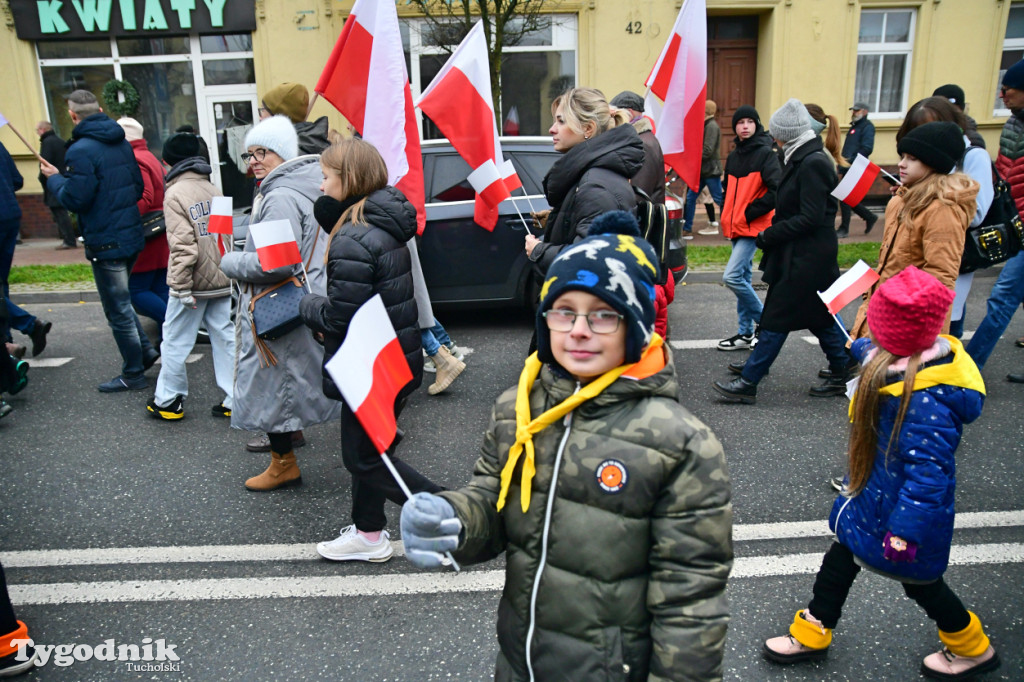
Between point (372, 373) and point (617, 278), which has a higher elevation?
point (617, 278)

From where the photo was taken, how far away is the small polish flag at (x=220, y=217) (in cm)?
458

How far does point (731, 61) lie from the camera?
48.4 feet

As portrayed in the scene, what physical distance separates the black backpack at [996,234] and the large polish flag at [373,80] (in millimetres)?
3280

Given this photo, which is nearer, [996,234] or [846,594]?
[846,594]

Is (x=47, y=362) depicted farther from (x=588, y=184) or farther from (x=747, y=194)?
(x=747, y=194)

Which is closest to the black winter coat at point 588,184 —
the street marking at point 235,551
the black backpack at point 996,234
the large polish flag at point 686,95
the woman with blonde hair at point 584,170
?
the woman with blonde hair at point 584,170

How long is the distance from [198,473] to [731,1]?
12730 millimetres

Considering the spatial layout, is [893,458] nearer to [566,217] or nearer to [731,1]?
[566,217]

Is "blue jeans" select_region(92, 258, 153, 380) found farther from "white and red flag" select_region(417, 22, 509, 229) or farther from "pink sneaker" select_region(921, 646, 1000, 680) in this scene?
"pink sneaker" select_region(921, 646, 1000, 680)

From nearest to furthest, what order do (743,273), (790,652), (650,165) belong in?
(790,652) → (650,165) → (743,273)

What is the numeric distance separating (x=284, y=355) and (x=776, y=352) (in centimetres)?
315

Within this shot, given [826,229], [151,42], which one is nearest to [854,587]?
[826,229]

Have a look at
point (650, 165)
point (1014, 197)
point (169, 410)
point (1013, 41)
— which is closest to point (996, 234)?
point (1014, 197)

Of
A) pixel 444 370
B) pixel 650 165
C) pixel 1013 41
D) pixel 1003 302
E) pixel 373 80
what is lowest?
pixel 444 370
